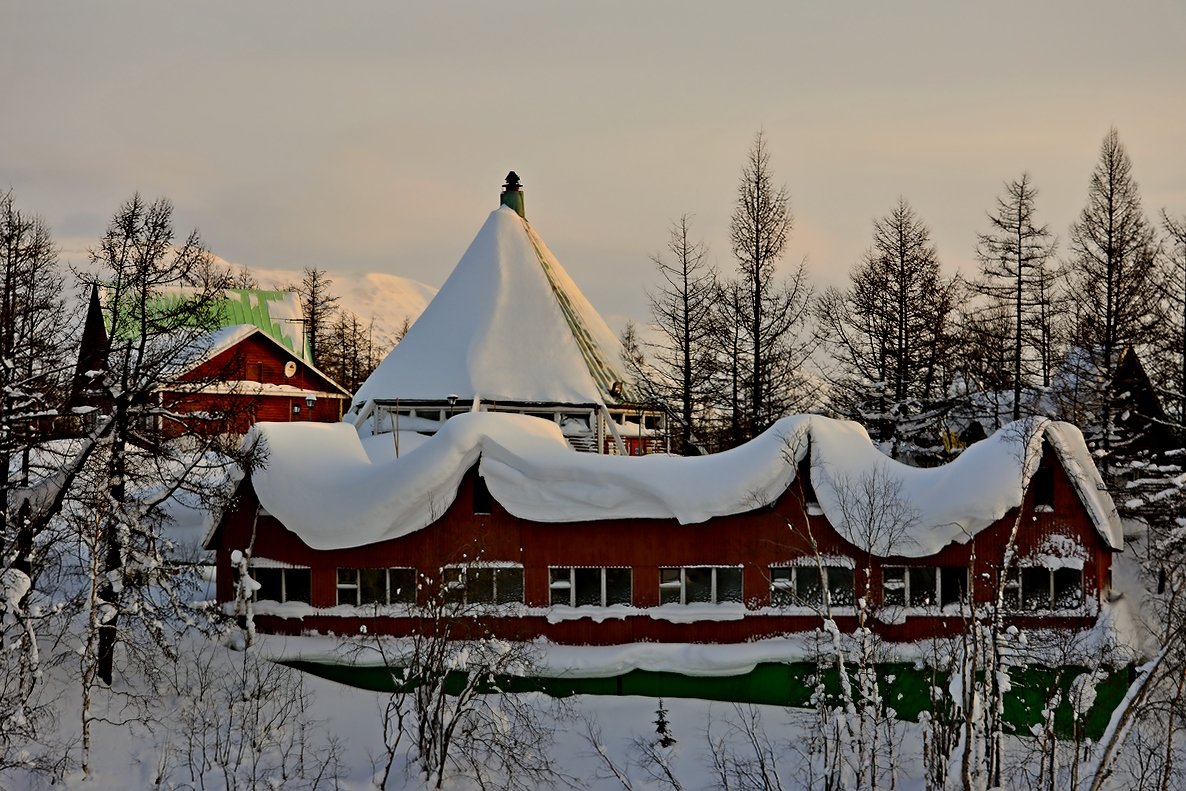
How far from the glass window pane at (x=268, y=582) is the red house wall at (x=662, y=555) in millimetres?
434

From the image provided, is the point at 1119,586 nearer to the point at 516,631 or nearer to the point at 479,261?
the point at 516,631

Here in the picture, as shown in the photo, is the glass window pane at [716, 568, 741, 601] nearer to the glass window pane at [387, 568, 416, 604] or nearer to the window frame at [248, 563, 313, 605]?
the glass window pane at [387, 568, 416, 604]

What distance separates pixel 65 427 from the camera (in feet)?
73.6


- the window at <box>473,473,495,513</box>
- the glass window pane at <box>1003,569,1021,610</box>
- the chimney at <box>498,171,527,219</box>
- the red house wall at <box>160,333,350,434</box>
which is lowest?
the glass window pane at <box>1003,569,1021,610</box>

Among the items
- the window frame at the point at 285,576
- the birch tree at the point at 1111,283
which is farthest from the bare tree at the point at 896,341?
the window frame at the point at 285,576

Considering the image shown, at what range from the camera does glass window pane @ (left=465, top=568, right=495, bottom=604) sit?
22875 millimetres

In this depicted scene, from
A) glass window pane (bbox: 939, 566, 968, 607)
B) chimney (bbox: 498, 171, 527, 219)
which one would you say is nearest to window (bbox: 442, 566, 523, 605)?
glass window pane (bbox: 939, 566, 968, 607)

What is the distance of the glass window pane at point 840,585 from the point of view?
22609 mm

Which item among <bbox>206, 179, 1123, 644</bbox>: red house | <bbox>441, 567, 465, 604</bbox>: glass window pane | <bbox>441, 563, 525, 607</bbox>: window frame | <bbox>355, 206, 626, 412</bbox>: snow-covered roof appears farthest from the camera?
<bbox>355, 206, 626, 412</bbox>: snow-covered roof

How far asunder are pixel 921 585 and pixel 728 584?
369 centimetres

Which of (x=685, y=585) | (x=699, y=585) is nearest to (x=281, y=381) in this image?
(x=685, y=585)

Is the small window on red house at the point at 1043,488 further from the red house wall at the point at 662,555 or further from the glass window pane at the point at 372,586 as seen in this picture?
the glass window pane at the point at 372,586

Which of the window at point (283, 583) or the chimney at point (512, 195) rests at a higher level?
the chimney at point (512, 195)

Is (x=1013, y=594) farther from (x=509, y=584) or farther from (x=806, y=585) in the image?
(x=509, y=584)
